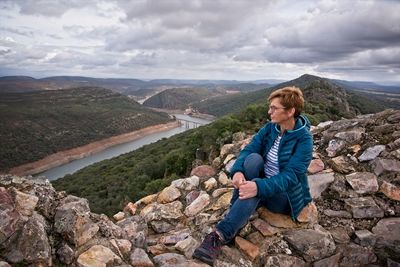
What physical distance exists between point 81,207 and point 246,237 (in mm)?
1811

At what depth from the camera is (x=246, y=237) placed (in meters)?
3.52

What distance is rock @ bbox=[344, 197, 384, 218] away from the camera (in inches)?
152

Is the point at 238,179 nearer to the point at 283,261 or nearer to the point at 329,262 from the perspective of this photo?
the point at 283,261

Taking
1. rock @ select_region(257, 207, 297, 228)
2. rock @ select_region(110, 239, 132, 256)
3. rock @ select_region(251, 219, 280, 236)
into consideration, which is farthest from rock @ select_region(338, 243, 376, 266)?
rock @ select_region(110, 239, 132, 256)

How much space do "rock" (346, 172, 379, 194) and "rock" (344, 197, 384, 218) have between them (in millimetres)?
169

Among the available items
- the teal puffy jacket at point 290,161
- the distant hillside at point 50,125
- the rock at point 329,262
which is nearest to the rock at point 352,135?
the teal puffy jacket at point 290,161

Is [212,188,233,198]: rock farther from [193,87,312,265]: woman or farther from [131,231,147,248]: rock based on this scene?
[131,231,147,248]: rock

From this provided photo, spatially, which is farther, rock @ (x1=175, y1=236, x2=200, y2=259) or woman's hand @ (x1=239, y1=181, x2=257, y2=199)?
rock @ (x1=175, y1=236, x2=200, y2=259)

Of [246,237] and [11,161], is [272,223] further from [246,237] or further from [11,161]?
[11,161]

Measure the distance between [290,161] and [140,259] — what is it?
1763mm

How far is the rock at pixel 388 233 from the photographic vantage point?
3.44 metres

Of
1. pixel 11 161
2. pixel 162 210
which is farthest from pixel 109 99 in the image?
pixel 162 210

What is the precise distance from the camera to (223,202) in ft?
14.4

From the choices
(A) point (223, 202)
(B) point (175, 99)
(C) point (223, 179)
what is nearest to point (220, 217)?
(A) point (223, 202)
